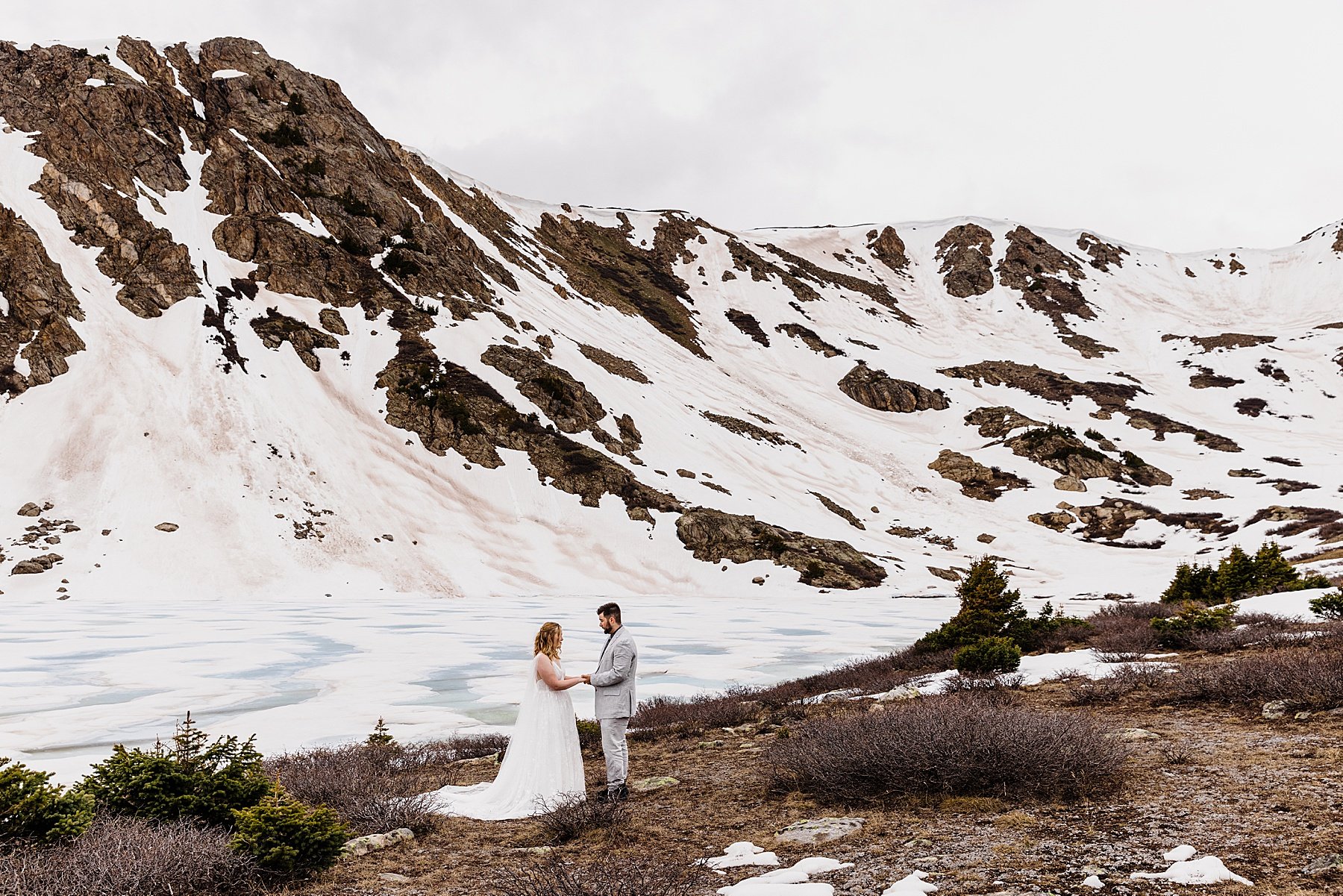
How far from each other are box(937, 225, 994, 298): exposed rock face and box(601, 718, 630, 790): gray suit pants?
123 m

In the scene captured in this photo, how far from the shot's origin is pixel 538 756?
7578 mm

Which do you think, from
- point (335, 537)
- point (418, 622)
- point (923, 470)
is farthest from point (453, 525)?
point (923, 470)

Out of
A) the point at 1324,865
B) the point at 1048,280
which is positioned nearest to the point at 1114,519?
the point at 1324,865

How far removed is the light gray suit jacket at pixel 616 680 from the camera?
7.77 meters

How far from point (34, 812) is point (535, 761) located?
12.7 feet

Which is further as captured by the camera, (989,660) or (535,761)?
(989,660)

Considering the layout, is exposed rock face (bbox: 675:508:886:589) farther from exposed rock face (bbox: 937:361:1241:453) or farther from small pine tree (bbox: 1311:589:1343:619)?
exposed rock face (bbox: 937:361:1241:453)

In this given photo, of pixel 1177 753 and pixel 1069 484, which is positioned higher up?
pixel 1069 484

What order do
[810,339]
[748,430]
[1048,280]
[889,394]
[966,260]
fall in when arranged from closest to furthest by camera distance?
[748,430] → [889,394] → [810,339] → [1048,280] → [966,260]

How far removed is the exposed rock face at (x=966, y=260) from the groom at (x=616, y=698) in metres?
123

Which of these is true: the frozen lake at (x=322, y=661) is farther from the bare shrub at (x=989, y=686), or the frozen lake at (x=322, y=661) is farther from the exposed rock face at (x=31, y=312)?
the exposed rock face at (x=31, y=312)

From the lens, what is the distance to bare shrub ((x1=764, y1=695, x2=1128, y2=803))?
19.8ft

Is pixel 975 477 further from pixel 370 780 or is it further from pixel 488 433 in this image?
pixel 370 780

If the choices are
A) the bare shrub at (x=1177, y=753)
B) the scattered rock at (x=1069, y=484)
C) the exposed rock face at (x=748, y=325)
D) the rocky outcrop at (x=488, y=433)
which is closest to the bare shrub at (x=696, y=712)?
the bare shrub at (x=1177, y=753)
